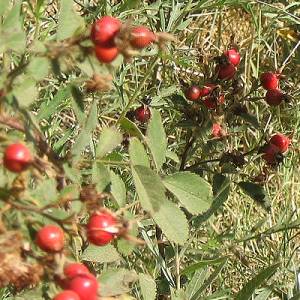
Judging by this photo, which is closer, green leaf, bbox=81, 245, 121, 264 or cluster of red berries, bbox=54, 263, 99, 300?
cluster of red berries, bbox=54, 263, 99, 300

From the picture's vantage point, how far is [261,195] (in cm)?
181

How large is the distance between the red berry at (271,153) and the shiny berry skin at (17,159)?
1022 millimetres

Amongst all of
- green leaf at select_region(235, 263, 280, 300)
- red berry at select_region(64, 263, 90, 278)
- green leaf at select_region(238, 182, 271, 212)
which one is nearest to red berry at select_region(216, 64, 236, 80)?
green leaf at select_region(238, 182, 271, 212)

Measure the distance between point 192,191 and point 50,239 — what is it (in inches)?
11.9

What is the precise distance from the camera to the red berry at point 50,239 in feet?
2.55

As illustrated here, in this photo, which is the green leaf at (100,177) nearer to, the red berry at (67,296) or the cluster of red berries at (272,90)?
the red berry at (67,296)

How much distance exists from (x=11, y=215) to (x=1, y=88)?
0.14 metres

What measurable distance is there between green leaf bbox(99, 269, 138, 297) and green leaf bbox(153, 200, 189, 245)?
80 millimetres

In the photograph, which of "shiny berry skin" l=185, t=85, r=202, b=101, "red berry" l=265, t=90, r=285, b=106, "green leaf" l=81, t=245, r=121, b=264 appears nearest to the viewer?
"green leaf" l=81, t=245, r=121, b=264

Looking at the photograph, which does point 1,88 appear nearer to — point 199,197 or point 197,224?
point 199,197

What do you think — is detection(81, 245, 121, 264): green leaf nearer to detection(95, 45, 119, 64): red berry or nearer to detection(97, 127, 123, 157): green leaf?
detection(97, 127, 123, 157): green leaf

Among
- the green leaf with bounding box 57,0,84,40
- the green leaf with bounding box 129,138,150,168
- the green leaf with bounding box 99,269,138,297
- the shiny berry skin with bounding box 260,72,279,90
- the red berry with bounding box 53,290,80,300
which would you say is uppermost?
the green leaf with bounding box 57,0,84,40

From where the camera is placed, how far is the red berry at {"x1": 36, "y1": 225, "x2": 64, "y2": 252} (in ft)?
2.55

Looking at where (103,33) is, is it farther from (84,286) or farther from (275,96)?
(275,96)
